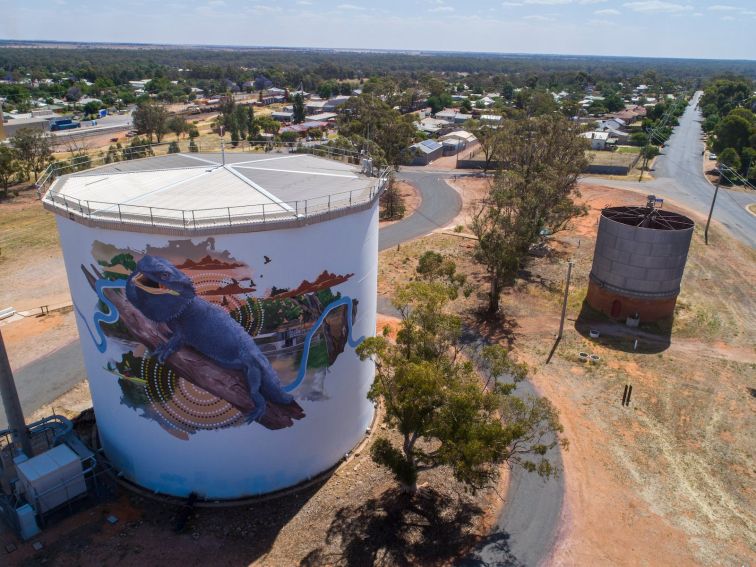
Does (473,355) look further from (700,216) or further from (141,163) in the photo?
(700,216)

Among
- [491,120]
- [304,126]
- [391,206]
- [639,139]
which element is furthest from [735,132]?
[304,126]

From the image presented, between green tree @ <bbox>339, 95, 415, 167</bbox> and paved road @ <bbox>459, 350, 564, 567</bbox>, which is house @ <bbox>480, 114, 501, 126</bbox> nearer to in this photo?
green tree @ <bbox>339, 95, 415, 167</bbox>

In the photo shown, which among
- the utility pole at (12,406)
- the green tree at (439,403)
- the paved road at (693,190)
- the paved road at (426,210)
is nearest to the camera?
the green tree at (439,403)

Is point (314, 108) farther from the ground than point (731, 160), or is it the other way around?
point (314, 108)

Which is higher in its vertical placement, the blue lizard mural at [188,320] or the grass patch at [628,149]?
the blue lizard mural at [188,320]

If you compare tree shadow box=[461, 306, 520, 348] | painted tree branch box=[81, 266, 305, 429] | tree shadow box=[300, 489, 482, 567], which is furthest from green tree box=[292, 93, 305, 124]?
tree shadow box=[300, 489, 482, 567]

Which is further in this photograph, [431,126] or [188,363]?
[431,126]

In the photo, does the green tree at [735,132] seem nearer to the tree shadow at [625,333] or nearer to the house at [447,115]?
the house at [447,115]

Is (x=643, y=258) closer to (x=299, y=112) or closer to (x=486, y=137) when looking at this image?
(x=486, y=137)

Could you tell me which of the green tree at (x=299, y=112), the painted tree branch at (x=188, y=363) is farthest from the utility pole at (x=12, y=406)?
the green tree at (x=299, y=112)
